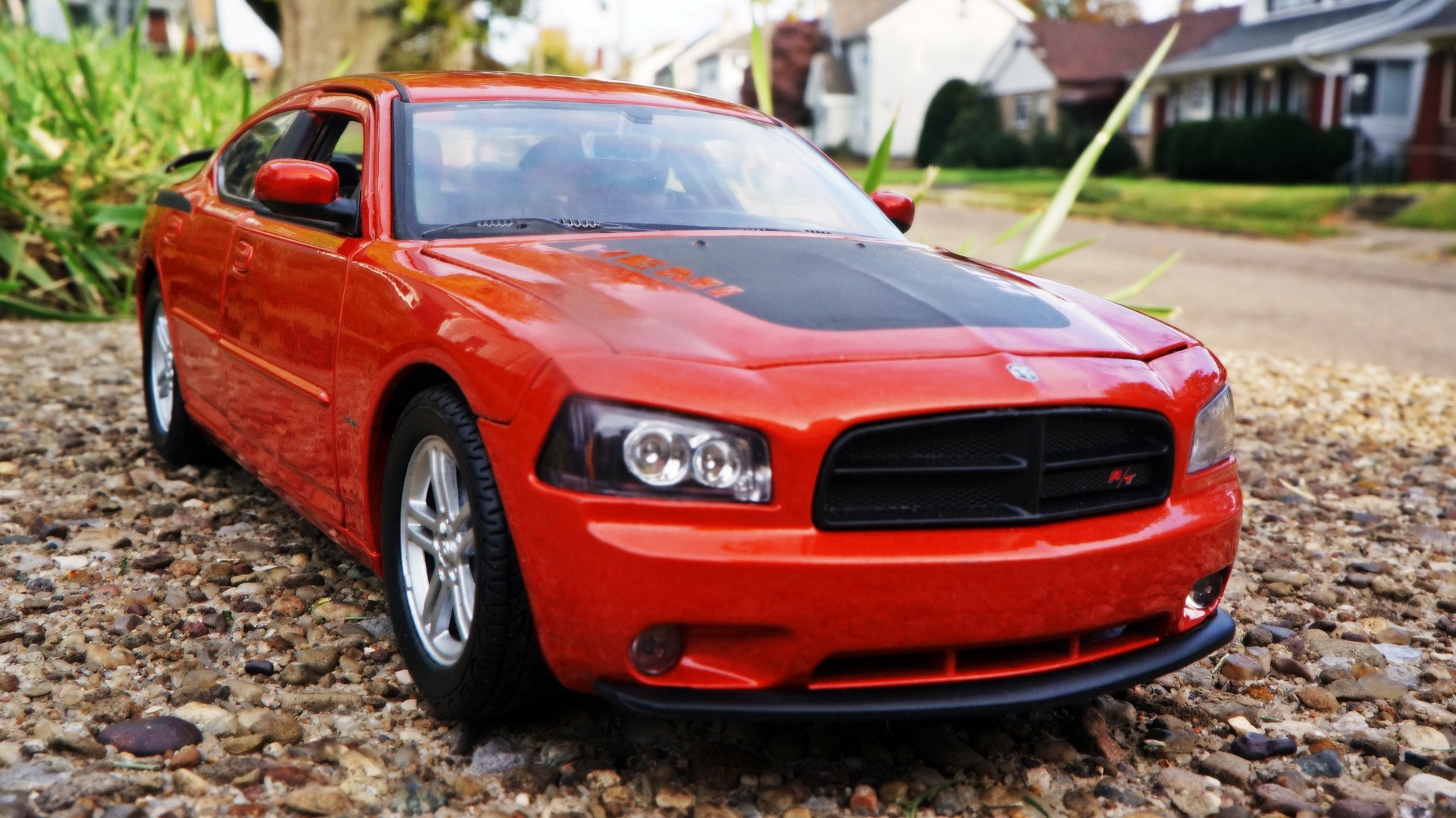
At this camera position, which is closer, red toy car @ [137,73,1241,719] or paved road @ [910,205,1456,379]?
red toy car @ [137,73,1241,719]

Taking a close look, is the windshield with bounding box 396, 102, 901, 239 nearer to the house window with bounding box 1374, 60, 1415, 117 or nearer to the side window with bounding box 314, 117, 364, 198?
the side window with bounding box 314, 117, 364, 198

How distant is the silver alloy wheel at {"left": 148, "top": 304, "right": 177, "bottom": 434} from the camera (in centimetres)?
533

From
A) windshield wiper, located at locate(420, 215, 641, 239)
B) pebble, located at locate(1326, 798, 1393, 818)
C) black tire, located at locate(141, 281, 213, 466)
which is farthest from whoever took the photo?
black tire, located at locate(141, 281, 213, 466)

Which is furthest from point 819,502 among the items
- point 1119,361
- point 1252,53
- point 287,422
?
point 1252,53

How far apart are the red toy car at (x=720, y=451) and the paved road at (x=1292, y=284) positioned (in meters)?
6.97

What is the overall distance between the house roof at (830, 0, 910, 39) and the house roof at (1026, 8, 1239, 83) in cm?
1057

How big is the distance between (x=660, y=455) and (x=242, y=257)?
225 centimetres

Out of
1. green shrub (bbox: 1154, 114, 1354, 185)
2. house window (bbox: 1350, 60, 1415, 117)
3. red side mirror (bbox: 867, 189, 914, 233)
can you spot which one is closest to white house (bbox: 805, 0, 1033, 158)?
green shrub (bbox: 1154, 114, 1354, 185)

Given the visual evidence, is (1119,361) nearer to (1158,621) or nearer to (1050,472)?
(1050,472)

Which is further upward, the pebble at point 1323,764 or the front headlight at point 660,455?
the front headlight at point 660,455

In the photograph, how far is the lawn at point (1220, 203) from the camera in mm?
23281

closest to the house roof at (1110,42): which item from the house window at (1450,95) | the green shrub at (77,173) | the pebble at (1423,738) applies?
the house window at (1450,95)

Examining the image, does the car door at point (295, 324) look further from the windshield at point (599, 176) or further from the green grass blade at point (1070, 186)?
the green grass blade at point (1070, 186)

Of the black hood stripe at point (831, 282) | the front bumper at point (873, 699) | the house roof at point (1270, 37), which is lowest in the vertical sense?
the front bumper at point (873, 699)
